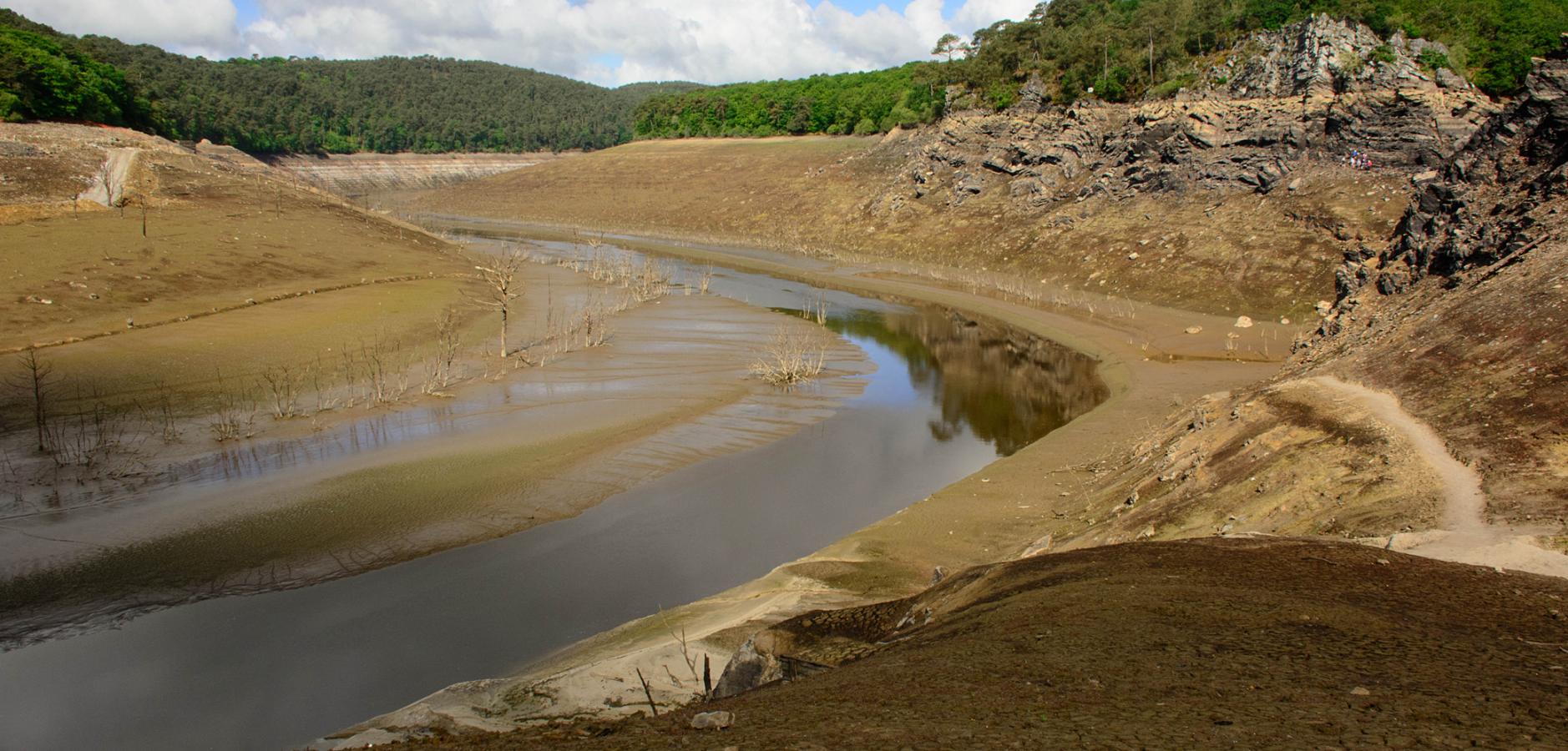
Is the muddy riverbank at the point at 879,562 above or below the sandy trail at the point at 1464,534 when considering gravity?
below

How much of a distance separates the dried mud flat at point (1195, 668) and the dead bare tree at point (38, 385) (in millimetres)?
15126

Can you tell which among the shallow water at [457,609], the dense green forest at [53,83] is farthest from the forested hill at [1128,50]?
the dense green forest at [53,83]

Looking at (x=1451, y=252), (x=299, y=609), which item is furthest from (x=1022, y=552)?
(x=1451, y=252)

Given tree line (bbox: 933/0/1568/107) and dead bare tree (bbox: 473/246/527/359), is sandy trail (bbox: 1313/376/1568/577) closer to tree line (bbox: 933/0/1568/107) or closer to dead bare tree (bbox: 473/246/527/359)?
dead bare tree (bbox: 473/246/527/359)

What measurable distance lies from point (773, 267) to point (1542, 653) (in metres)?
Answer: 49.0

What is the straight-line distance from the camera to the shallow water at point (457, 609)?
1023 cm

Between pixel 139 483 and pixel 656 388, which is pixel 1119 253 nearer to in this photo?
pixel 656 388

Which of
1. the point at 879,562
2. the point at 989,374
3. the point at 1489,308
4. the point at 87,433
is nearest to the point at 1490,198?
the point at 1489,308

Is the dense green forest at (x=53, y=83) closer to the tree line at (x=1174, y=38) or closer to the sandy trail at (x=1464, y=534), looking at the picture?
the tree line at (x=1174, y=38)

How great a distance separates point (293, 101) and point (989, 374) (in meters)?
129

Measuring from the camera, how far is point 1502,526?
34.2 ft

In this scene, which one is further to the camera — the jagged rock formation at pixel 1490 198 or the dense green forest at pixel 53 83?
the dense green forest at pixel 53 83

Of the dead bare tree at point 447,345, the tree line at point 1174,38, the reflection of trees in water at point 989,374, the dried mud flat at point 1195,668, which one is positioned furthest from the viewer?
the tree line at point 1174,38

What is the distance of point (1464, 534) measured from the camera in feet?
33.8
